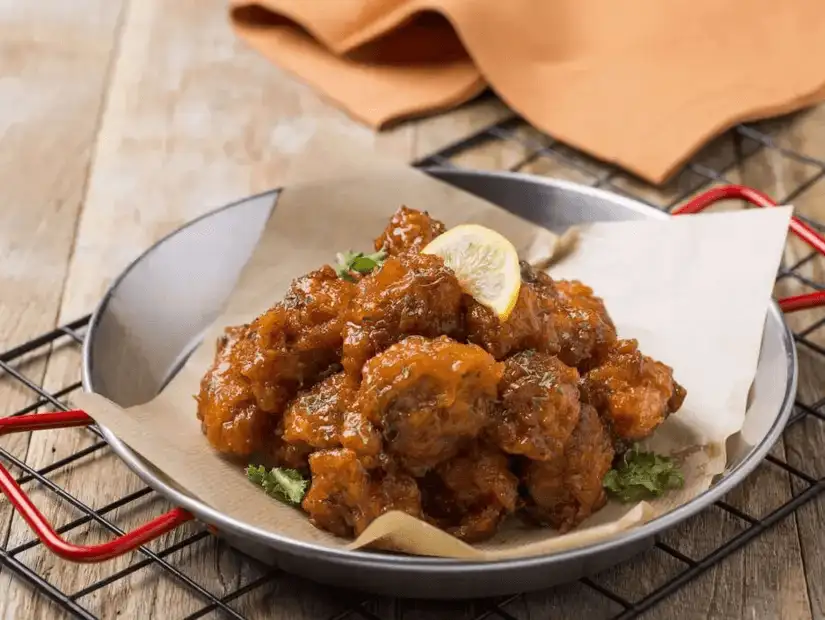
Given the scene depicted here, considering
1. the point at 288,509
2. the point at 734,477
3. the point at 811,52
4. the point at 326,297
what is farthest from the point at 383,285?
the point at 811,52

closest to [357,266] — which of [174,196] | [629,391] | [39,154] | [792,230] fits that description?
[629,391]

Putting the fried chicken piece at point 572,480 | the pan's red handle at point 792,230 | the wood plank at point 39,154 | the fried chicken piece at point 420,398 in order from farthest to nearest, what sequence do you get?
the wood plank at point 39,154 → the pan's red handle at point 792,230 → the fried chicken piece at point 572,480 → the fried chicken piece at point 420,398

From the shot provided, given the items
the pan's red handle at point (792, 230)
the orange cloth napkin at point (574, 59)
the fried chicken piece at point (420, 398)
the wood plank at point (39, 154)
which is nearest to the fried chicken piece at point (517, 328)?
the fried chicken piece at point (420, 398)

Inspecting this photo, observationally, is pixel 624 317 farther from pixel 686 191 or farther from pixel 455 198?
pixel 686 191

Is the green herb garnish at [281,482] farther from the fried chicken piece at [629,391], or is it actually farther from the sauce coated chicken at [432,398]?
the fried chicken piece at [629,391]

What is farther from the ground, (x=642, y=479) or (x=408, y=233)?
(x=408, y=233)

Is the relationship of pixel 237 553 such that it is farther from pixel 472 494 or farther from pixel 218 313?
pixel 218 313
